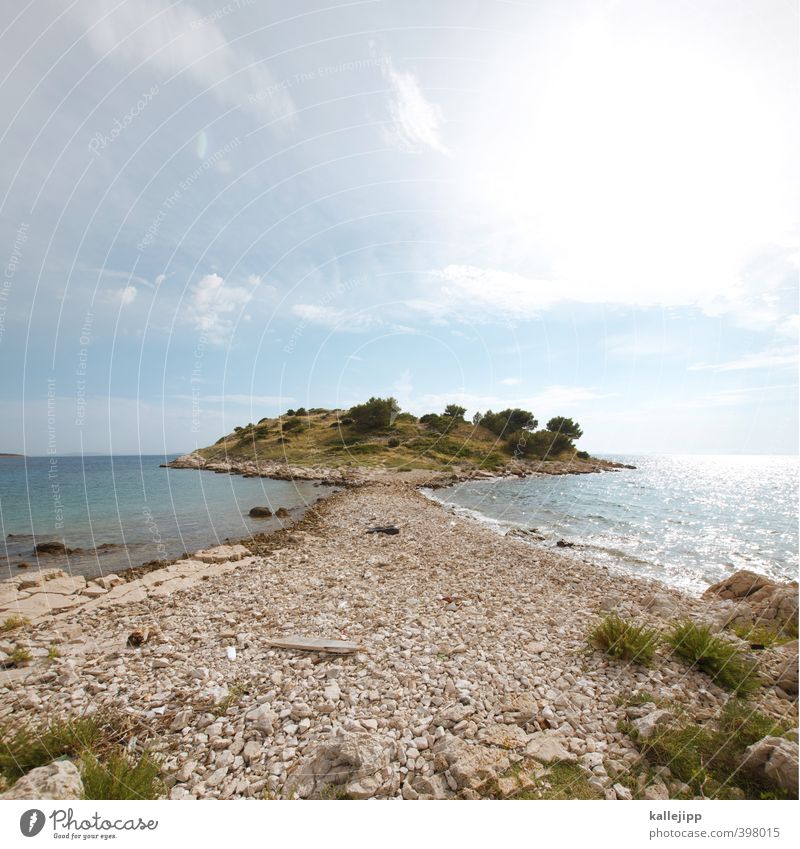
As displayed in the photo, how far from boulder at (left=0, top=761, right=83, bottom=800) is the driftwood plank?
3.29m

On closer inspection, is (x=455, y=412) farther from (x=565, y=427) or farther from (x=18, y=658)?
(x=18, y=658)

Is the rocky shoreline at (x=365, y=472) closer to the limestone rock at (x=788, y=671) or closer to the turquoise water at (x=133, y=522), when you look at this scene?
the turquoise water at (x=133, y=522)

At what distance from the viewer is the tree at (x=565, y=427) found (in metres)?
71.8

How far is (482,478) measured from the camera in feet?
167

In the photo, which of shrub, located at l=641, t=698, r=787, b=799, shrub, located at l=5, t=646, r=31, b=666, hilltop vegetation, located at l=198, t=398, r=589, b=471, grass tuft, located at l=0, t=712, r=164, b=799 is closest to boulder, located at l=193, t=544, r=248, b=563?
shrub, located at l=5, t=646, r=31, b=666

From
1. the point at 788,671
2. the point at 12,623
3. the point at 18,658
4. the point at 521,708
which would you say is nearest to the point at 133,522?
the point at 12,623

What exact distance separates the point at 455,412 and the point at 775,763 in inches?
2673

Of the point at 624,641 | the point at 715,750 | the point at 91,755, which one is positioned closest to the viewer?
the point at 91,755

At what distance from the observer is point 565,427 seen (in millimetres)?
74062

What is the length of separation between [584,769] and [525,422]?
68.3 m

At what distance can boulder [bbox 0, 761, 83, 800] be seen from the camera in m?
3.17

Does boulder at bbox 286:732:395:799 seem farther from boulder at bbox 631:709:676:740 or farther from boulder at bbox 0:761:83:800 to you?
boulder at bbox 631:709:676:740
